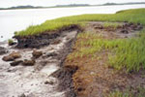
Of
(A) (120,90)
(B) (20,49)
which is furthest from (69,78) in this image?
(B) (20,49)

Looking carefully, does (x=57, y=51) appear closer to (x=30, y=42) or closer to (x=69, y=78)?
(x=30, y=42)

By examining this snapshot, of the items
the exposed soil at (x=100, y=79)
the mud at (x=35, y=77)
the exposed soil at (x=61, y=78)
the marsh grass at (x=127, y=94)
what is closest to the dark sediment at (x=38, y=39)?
the mud at (x=35, y=77)

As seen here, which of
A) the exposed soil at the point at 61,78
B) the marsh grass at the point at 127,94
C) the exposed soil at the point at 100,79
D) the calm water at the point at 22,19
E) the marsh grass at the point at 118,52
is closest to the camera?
the marsh grass at the point at 127,94

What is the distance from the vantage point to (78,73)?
22.0 ft

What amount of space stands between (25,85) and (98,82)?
268 cm

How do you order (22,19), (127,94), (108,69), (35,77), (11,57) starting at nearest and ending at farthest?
(127,94) < (108,69) < (35,77) < (11,57) < (22,19)

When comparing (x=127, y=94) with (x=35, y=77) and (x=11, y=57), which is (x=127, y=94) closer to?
(x=35, y=77)

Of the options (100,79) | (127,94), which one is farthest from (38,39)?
(127,94)

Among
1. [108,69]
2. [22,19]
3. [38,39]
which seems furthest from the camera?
[22,19]

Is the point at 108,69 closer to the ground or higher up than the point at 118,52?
closer to the ground

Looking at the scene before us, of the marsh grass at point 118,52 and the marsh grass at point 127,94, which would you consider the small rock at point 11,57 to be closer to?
the marsh grass at point 118,52

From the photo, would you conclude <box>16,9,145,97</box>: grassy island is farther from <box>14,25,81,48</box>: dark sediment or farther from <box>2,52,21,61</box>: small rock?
<box>14,25,81,48</box>: dark sediment

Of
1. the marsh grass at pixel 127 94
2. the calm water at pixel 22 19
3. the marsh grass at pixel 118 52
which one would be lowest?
the calm water at pixel 22 19

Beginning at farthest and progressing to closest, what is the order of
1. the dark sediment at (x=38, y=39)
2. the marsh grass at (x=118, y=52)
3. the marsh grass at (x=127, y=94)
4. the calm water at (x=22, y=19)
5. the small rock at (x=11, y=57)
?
the calm water at (x=22, y=19) < the dark sediment at (x=38, y=39) < the small rock at (x=11, y=57) < the marsh grass at (x=118, y=52) < the marsh grass at (x=127, y=94)
